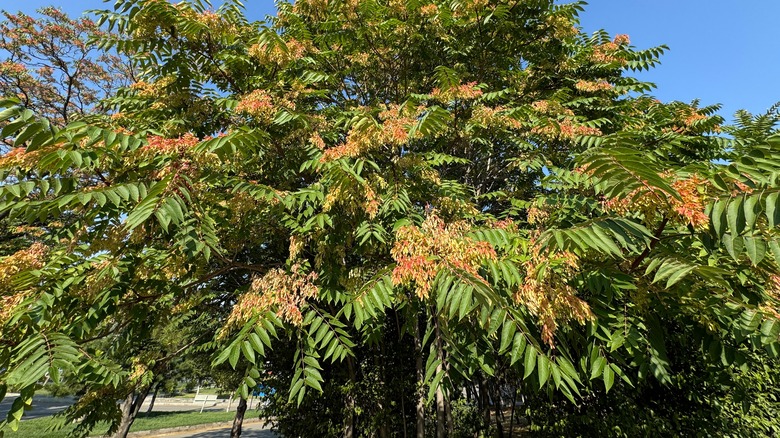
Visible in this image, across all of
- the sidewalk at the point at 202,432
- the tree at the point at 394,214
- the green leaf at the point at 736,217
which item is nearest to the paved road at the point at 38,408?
the sidewalk at the point at 202,432

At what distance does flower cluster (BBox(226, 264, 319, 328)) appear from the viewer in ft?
9.01

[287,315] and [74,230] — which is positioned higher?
[74,230]

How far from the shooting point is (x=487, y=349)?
2.80 meters

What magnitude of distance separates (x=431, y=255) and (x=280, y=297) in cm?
125

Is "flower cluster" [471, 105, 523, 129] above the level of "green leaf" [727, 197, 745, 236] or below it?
above

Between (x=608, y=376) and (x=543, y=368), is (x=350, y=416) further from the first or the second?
(x=543, y=368)

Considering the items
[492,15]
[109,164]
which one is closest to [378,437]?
[109,164]

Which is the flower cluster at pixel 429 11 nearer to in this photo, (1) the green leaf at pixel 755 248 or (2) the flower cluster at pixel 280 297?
(2) the flower cluster at pixel 280 297

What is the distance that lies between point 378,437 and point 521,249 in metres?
4.78

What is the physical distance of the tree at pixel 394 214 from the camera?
2156 millimetres

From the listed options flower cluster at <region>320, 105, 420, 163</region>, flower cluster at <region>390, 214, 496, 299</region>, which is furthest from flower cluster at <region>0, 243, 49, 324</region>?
flower cluster at <region>390, 214, 496, 299</region>

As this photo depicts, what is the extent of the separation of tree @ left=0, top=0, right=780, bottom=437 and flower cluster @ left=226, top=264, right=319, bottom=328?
22 mm

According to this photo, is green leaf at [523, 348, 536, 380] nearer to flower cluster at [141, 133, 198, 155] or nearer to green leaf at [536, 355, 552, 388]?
green leaf at [536, 355, 552, 388]

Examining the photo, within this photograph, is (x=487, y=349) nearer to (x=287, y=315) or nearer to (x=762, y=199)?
(x=287, y=315)
